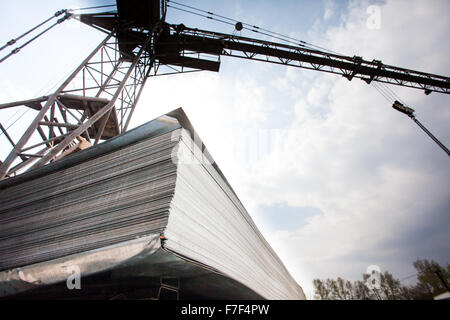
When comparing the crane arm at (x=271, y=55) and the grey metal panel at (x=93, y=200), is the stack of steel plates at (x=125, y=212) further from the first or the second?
the crane arm at (x=271, y=55)

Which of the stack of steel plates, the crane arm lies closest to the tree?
the crane arm

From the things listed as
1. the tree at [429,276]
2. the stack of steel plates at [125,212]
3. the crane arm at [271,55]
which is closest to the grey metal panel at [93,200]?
the stack of steel plates at [125,212]

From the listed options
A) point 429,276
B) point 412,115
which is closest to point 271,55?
point 412,115

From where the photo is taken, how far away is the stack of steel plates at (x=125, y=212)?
120 centimetres

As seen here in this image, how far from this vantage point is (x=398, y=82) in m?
13.7

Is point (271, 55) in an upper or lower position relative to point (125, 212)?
upper

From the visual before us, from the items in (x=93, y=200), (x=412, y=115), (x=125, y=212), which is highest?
(x=412, y=115)

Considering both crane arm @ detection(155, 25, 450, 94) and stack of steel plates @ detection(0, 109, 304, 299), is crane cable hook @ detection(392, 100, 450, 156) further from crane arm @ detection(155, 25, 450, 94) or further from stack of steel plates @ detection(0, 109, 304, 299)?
stack of steel plates @ detection(0, 109, 304, 299)

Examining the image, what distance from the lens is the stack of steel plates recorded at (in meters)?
1.20

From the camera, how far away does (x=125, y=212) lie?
1367mm

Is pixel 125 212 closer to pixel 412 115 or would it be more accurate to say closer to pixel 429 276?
pixel 412 115

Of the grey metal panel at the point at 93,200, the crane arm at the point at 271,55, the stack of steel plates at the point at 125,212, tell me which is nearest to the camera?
the stack of steel plates at the point at 125,212
